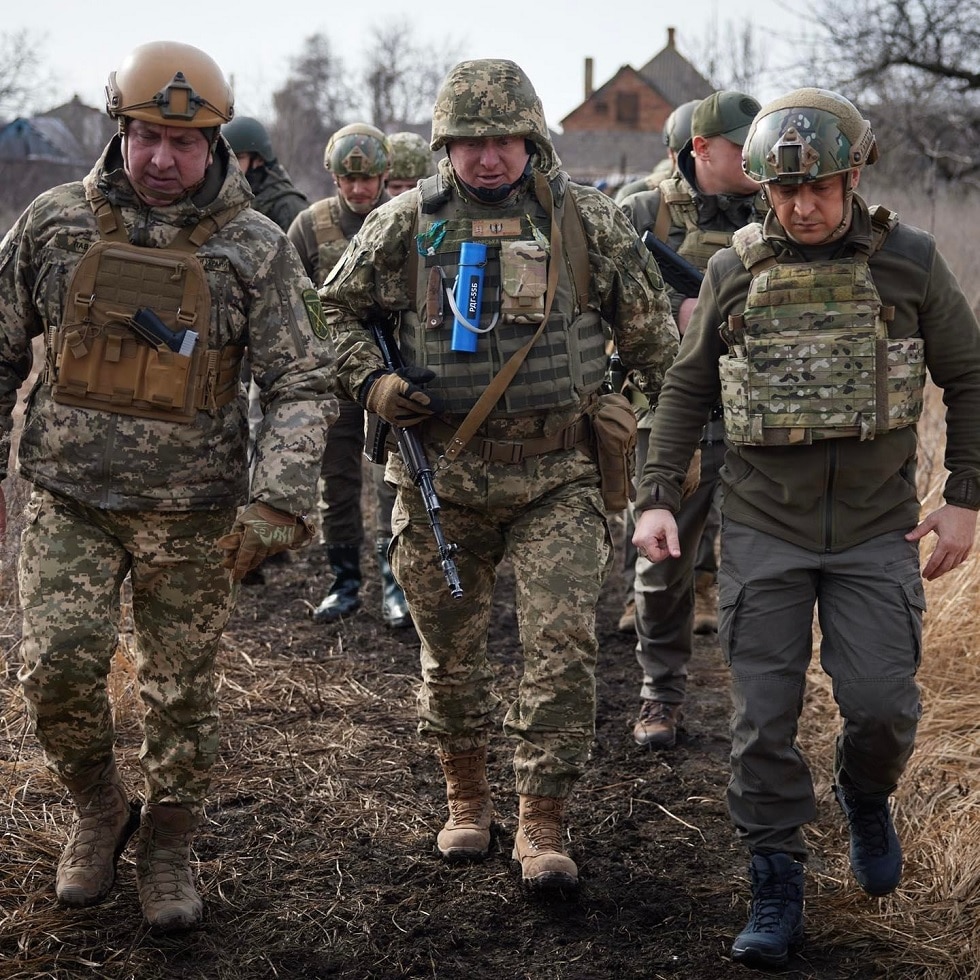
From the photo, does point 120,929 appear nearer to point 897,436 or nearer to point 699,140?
point 897,436

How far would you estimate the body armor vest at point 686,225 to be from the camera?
5.66m

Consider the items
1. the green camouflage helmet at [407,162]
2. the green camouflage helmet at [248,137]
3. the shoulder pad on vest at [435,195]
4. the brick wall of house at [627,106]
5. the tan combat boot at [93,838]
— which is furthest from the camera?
the brick wall of house at [627,106]

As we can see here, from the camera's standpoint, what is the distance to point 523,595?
422 cm

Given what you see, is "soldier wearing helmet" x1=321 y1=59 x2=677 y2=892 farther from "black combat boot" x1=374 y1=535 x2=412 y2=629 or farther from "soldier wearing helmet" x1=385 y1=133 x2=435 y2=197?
"soldier wearing helmet" x1=385 y1=133 x2=435 y2=197

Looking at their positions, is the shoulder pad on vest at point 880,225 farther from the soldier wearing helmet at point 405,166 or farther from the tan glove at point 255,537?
the soldier wearing helmet at point 405,166

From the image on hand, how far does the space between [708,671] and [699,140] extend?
262 centimetres

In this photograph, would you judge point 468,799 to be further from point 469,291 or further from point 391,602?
point 391,602

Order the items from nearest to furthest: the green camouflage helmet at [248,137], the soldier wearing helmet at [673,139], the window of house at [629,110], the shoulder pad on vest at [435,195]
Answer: the shoulder pad on vest at [435,195] < the soldier wearing helmet at [673,139] < the green camouflage helmet at [248,137] < the window of house at [629,110]

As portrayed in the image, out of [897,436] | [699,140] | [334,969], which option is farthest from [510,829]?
[699,140]

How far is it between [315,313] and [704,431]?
85.9 inches

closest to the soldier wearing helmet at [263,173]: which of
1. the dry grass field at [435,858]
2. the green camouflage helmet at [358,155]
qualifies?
the green camouflage helmet at [358,155]

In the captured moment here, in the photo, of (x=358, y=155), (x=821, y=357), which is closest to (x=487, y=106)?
(x=821, y=357)

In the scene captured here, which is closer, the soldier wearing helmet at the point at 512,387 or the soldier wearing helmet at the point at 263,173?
the soldier wearing helmet at the point at 512,387

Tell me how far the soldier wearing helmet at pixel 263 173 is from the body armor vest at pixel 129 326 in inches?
155
